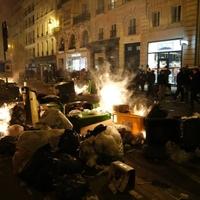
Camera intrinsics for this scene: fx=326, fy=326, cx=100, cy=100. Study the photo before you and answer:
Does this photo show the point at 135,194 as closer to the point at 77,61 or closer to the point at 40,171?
the point at 40,171

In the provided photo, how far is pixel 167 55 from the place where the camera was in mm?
21828

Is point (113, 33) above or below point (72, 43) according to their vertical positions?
above

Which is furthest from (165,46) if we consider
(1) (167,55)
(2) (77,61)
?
(2) (77,61)

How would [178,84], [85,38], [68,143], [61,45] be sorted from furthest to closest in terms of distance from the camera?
[61,45]
[85,38]
[178,84]
[68,143]

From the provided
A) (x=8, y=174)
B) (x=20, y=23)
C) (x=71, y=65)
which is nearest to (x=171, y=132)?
(x=8, y=174)

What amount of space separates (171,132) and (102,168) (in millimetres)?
1816

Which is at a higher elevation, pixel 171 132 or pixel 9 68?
pixel 9 68

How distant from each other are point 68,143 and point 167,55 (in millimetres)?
16931

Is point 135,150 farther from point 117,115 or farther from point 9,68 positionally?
point 9,68

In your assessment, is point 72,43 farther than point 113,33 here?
Yes

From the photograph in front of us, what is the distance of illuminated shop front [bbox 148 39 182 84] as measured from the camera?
68.5 feet

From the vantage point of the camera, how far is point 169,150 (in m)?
6.63

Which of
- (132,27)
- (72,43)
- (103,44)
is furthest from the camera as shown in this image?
(72,43)

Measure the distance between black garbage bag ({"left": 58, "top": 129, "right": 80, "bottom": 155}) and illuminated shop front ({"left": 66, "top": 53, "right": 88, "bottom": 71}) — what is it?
29496mm
